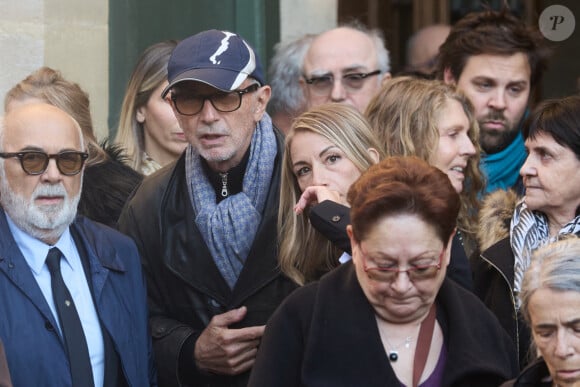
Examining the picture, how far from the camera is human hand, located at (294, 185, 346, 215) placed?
4.95 meters

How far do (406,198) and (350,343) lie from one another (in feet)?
1.61

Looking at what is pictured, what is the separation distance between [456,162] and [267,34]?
9.63 feet

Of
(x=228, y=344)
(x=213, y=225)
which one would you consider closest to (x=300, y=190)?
(x=213, y=225)

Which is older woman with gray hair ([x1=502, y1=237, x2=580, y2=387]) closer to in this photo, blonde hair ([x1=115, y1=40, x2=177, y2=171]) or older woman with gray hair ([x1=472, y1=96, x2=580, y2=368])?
older woman with gray hair ([x1=472, y1=96, x2=580, y2=368])

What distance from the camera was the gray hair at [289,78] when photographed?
7192 mm

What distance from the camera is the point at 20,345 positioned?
4.75 metres

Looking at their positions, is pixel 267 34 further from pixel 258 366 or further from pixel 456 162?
pixel 258 366

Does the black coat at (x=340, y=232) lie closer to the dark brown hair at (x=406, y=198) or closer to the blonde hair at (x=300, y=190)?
the blonde hair at (x=300, y=190)

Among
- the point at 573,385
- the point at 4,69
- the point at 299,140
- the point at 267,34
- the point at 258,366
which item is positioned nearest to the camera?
the point at 573,385

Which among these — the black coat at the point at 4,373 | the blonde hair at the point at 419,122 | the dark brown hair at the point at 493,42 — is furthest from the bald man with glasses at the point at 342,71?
the black coat at the point at 4,373

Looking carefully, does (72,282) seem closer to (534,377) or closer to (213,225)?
(213,225)

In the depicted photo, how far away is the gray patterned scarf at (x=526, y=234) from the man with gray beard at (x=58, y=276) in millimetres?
1379

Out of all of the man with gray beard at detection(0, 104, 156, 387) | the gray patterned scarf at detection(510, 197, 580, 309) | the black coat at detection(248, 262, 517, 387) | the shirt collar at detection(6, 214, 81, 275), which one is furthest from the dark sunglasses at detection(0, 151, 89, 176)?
the gray patterned scarf at detection(510, 197, 580, 309)

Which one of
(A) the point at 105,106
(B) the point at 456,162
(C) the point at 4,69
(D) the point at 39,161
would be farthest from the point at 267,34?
(D) the point at 39,161
